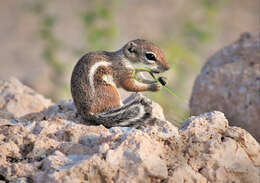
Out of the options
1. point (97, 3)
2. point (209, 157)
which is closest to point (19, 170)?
point (209, 157)

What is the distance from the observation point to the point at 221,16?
40.5ft

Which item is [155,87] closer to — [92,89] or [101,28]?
[92,89]

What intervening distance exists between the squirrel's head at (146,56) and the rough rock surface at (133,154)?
1.31 metres

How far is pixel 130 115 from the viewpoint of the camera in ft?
11.1

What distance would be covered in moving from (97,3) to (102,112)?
184 inches

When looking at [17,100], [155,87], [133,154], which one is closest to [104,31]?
[17,100]

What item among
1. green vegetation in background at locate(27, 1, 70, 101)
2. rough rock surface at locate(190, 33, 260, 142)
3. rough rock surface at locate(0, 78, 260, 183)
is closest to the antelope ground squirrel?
rough rock surface at locate(0, 78, 260, 183)

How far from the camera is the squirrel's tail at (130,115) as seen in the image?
333 cm

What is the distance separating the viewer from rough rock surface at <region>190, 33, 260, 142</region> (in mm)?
4148

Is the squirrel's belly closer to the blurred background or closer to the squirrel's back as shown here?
the squirrel's back

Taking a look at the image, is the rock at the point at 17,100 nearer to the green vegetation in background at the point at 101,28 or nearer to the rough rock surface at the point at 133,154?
the rough rock surface at the point at 133,154

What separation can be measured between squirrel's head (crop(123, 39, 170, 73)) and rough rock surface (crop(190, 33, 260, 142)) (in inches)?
32.8

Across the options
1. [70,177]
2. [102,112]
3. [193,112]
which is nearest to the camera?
[70,177]

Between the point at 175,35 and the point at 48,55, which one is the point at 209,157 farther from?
the point at 175,35
